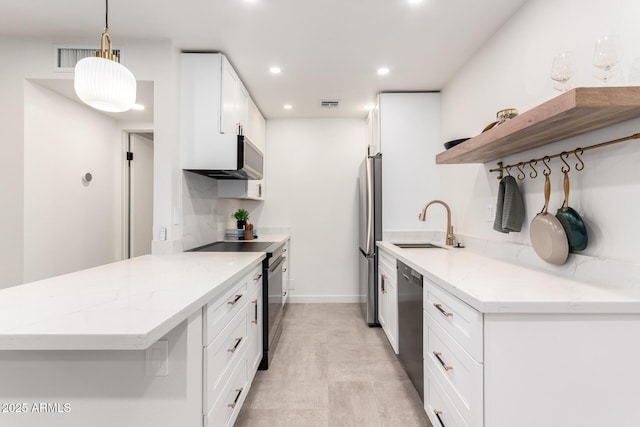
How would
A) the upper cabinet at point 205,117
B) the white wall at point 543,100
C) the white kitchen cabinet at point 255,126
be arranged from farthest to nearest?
1. the white kitchen cabinet at point 255,126
2. the upper cabinet at point 205,117
3. the white wall at point 543,100

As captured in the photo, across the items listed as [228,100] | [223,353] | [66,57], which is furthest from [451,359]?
[66,57]

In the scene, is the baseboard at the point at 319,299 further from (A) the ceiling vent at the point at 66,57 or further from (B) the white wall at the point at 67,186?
(A) the ceiling vent at the point at 66,57

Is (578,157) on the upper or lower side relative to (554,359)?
upper

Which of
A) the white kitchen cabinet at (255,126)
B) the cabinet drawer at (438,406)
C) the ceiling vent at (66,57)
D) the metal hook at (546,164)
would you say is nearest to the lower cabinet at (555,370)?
the cabinet drawer at (438,406)

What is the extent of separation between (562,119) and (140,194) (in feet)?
12.8

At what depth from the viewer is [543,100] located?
167cm

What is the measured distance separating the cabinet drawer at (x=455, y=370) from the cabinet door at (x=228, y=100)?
204cm

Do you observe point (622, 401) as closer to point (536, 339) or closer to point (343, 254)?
point (536, 339)

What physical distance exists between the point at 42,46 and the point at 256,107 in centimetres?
185

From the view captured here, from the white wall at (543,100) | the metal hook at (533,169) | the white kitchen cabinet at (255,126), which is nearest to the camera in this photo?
the white wall at (543,100)

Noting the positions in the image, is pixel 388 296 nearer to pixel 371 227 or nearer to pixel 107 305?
pixel 371 227

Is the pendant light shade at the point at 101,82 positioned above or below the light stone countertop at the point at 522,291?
above

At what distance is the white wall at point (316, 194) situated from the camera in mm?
4000

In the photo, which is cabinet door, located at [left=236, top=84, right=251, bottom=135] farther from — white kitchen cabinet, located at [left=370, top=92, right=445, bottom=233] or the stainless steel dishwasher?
the stainless steel dishwasher
